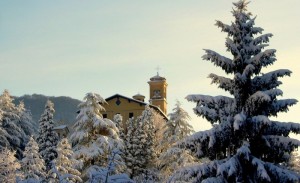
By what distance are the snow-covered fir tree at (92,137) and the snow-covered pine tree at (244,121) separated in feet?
35.7

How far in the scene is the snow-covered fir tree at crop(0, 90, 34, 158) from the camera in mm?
47812

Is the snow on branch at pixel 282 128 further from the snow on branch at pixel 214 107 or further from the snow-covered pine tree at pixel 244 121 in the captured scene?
the snow on branch at pixel 214 107

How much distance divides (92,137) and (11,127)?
88.5ft

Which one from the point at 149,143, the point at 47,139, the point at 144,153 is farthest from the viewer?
the point at 149,143

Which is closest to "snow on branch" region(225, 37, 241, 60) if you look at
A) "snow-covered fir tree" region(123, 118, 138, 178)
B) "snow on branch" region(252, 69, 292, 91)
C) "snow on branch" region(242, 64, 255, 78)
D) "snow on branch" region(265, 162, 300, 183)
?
"snow on branch" region(242, 64, 255, 78)

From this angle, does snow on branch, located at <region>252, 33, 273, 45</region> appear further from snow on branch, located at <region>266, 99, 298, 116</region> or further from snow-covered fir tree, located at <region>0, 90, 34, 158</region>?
snow-covered fir tree, located at <region>0, 90, 34, 158</region>

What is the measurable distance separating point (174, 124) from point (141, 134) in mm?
15537

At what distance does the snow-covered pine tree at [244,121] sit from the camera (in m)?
14.8

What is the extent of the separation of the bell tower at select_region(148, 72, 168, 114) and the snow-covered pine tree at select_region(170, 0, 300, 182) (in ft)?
253

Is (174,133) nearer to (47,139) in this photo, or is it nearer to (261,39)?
(47,139)

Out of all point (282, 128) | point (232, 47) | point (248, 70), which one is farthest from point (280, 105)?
point (232, 47)

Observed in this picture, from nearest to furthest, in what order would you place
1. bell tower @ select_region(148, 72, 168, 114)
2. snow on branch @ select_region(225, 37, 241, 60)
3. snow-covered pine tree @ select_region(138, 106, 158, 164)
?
snow on branch @ select_region(225, 37, 241, 60)
snow-covered pine tree @ select_region(138, 106, 158, 164)
bell tower @ select_region(148, 72, 168, 114)

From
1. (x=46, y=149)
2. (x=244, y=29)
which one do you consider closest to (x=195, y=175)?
(x=244, y=29)

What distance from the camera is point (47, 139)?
169 feet
